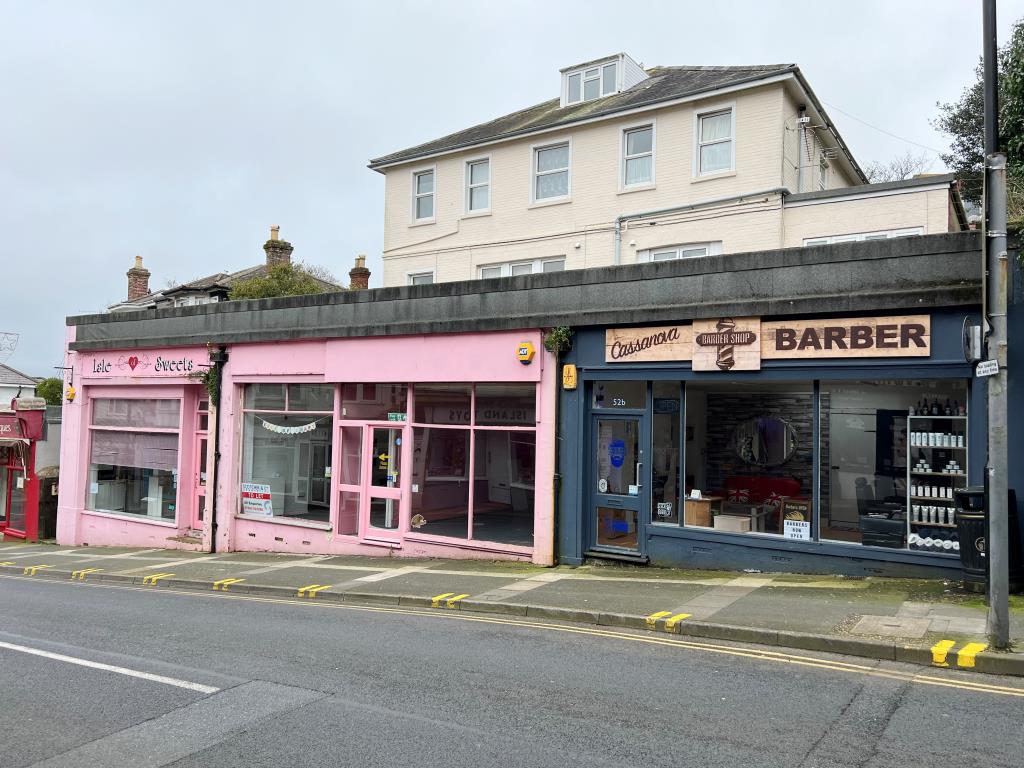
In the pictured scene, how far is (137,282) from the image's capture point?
38.2 meters

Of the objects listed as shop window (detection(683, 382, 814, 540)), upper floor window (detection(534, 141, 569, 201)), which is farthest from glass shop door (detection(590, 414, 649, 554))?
upper floor window (detection(534, 141, 569, 201))

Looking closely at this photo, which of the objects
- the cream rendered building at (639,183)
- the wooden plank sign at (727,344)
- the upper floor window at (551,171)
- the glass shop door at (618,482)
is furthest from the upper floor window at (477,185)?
the wooden plank sign at (727,344)

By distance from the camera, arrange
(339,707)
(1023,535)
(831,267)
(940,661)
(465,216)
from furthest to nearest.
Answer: (465,216)
(831,267)
(1023,535)
(940,661)
(339,707)

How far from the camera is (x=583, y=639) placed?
28.1 feet

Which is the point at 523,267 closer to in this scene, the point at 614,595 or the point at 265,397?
the point at 265,397

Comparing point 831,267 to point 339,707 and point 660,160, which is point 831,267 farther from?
point 660,160

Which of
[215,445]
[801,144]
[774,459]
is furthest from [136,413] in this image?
[801,144]

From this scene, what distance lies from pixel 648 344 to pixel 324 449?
7707mm

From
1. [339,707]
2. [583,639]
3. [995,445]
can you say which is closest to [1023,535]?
[995,445]

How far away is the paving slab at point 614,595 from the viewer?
31.4 feet

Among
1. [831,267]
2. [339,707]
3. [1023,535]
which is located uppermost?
[831,267]

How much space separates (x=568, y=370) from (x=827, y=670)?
670 cm

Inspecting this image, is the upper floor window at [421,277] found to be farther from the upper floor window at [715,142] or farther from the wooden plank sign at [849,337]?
the wooden plank sign at [849,337]

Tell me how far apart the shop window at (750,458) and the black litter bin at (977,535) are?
204cm
